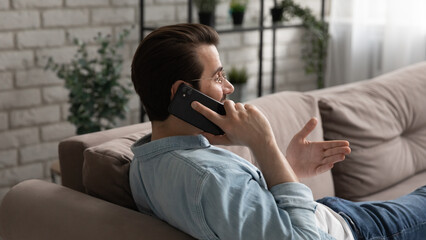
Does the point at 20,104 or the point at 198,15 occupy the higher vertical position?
the point at 198,15

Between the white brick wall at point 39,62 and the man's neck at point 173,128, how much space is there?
4.72 ft

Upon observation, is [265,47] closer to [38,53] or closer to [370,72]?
[370,72]

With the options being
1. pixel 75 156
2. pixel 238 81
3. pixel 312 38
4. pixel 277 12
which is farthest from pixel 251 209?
pixel 312 38

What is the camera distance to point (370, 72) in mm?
3725

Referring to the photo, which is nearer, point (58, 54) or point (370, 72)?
point (58, 54)

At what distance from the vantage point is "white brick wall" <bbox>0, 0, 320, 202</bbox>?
2.67m

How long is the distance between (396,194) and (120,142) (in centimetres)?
103

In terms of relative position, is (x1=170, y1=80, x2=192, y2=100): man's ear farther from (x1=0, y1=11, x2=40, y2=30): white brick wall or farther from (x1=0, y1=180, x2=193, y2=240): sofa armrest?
(x1=0, y1=11, x2=40, y2=30): white brick wall

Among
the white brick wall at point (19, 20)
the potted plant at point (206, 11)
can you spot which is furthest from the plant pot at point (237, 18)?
the white brick wall at point (19, 20)

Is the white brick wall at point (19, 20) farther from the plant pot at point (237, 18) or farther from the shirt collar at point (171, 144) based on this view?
the shirt collar at point (171, 144)

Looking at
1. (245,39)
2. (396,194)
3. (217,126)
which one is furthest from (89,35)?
(217,126)

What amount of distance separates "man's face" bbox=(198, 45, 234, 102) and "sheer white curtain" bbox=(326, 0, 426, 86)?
7.43 ft

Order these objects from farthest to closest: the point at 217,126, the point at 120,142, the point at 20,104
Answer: the point at 20,104 < the point at 120,142 < the point at 217,126

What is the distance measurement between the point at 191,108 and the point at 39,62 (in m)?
1.57
